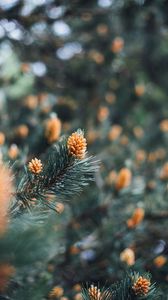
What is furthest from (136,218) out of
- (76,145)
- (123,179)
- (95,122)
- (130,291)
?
(95,122)

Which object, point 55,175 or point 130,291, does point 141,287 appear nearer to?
point 130,291

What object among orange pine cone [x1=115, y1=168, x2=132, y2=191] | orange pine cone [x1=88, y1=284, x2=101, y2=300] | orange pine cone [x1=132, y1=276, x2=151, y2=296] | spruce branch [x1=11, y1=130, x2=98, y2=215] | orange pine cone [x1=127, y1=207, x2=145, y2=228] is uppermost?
orange pine cone [x1=115, y1=168, x2=132, y2=191]

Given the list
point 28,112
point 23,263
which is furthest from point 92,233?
point 23,263

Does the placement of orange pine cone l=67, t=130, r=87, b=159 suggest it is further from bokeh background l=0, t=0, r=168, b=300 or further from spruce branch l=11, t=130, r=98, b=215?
bokeh background l=0, t=0, r=168, b=300


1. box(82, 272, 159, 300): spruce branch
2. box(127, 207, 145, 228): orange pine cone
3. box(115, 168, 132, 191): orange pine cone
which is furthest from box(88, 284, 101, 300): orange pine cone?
box(115, 168, 132, 191): orange pine cone

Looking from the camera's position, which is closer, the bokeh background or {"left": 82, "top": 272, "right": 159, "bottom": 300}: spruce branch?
{"left": 82, "top": 272, "right": 159, "bottom": 300}: spruce branch

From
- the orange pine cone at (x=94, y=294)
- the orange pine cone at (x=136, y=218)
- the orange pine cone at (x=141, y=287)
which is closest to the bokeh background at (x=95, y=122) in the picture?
the orange pine cone at (x=136, y=218)

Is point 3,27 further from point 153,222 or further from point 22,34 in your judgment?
point 153,222
